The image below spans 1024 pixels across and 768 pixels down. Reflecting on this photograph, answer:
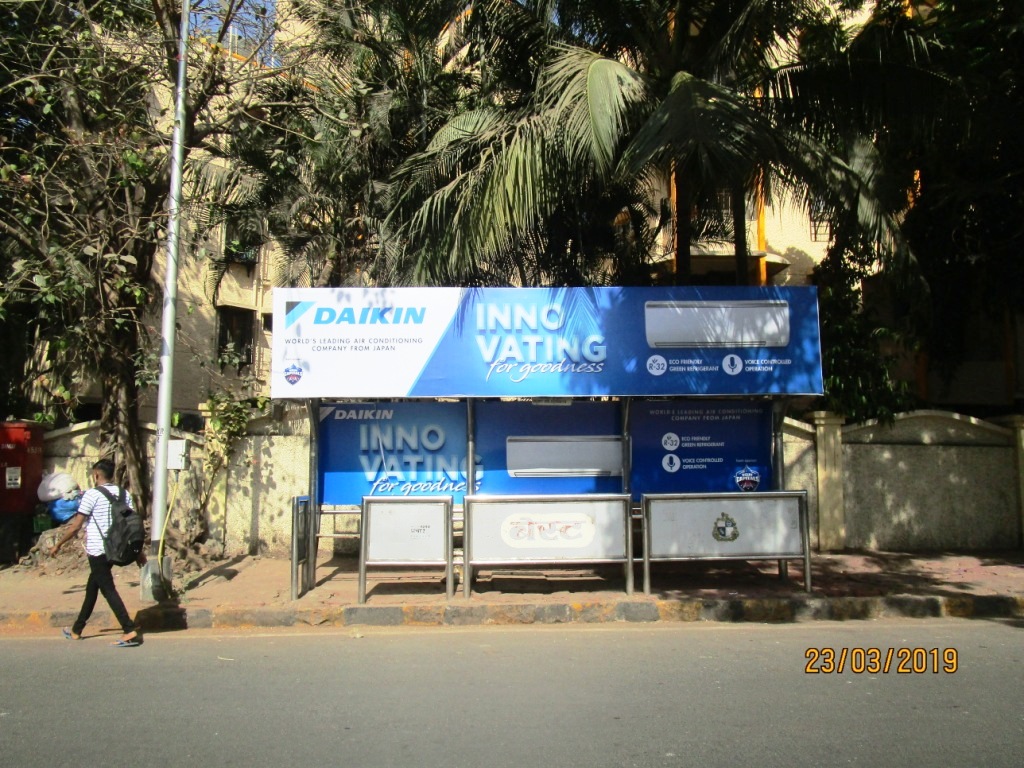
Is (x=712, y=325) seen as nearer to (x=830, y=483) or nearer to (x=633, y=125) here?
(x=633, y=125)

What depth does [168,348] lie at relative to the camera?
9.04 meters

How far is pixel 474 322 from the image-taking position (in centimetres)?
884

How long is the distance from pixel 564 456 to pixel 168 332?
4555 millimetres

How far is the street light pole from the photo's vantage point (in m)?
8.52

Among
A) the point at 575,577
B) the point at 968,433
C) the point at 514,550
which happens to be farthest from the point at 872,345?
the point at 514,550

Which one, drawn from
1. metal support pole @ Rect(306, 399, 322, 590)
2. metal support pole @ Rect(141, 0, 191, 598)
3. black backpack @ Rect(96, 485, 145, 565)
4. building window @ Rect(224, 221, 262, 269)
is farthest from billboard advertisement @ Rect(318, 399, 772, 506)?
building window @ Rect(224, 221, 262, 269)

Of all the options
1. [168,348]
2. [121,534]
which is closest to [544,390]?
[168,348]

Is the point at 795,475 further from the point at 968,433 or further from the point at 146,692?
the point at 146,692

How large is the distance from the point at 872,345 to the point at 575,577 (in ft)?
19.3

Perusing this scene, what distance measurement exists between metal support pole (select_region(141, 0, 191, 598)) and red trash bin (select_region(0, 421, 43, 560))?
2563mm

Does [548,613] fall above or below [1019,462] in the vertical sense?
below

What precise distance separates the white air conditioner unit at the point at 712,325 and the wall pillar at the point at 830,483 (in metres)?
2.78

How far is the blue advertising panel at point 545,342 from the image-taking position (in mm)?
8719
